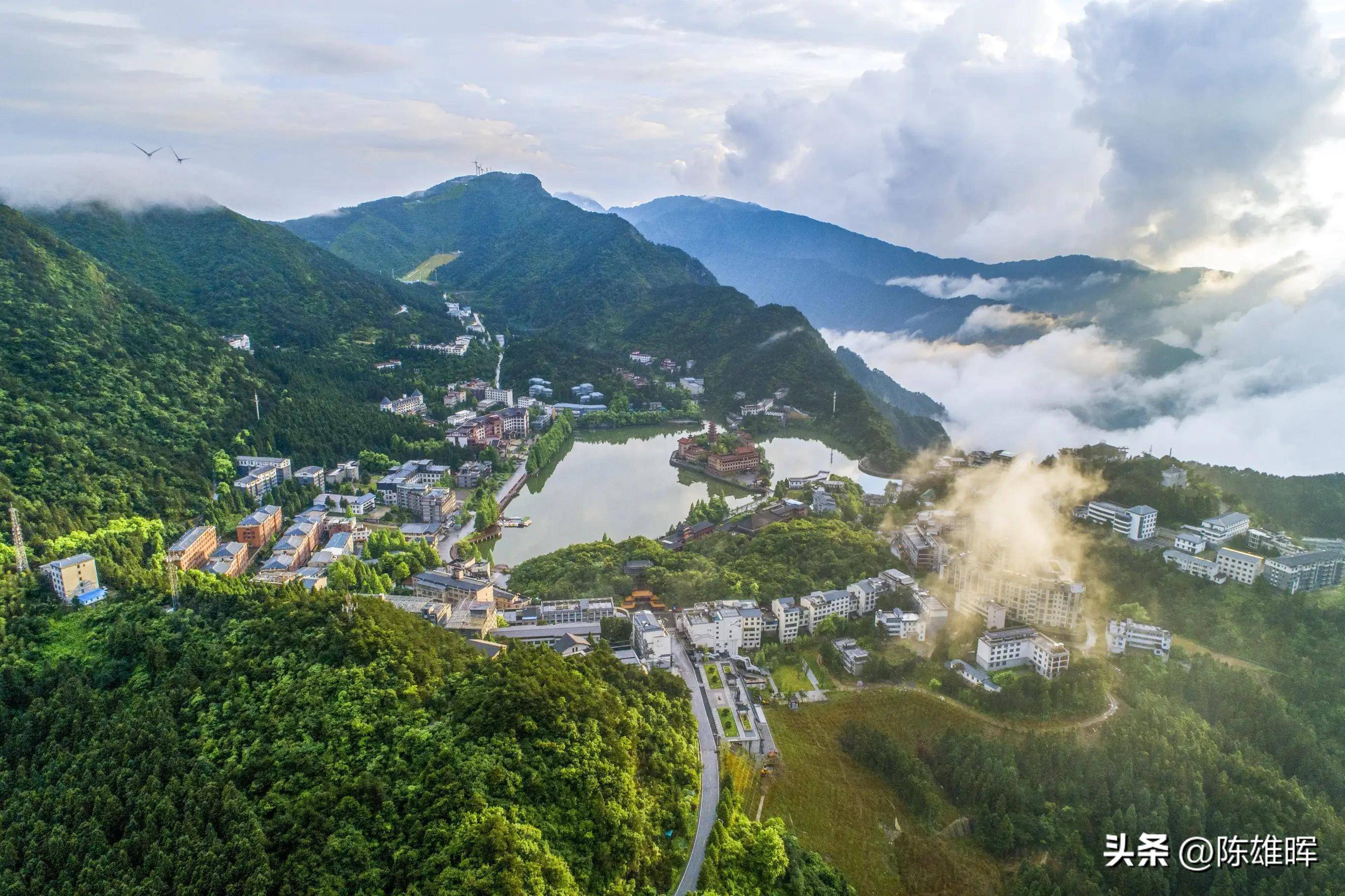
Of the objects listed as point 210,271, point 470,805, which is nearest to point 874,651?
point 470,805

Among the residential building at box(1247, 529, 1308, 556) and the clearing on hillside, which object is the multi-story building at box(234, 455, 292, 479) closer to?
the residential building at box(1247, 529, 1308, 556)

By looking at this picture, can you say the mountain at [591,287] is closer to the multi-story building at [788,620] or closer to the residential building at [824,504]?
the residential building at [824,504]

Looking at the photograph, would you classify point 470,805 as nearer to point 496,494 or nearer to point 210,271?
point 496,494

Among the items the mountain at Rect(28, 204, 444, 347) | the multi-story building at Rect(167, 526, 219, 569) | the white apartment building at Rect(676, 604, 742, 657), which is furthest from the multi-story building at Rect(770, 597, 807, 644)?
the mountain at Rect(28, 204, 444, 347)

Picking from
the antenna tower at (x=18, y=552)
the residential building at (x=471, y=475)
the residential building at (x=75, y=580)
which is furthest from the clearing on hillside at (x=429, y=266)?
the residential building at (x=75, y=580)

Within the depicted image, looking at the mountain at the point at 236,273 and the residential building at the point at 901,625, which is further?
the mountain at the point at 236,273

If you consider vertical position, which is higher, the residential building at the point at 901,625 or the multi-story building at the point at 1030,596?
the multi-story building at the point at 1030,596
